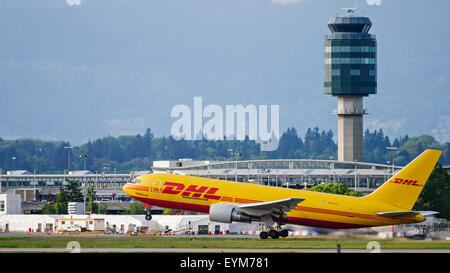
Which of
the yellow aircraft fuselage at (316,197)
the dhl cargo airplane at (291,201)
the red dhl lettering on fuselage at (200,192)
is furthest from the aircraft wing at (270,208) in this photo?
the red dhl lettering on fuselage at (200,192)

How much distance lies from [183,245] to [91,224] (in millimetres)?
41348

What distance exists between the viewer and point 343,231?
6694 cm

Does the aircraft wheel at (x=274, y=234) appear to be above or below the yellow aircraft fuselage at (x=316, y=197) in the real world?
below

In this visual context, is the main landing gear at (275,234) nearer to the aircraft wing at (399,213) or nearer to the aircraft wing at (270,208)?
the aircraft wing at (270,208)

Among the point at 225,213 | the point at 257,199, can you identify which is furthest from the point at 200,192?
the point at 257,199

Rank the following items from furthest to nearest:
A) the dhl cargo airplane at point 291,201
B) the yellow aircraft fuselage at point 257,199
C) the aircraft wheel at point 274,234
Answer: the aircraft wheel at point 274,234
the yellow aircraft fuselage at point 257,199
the dhl cargo airplane at point 291,201

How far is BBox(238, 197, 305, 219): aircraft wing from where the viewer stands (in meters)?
66.5

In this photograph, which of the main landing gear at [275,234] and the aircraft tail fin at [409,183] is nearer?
the aircraft tail fin at [409,183]

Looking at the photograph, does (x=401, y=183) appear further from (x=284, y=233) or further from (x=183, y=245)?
(x=183, y=245)

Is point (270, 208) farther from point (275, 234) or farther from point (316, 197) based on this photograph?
point (316, 197)

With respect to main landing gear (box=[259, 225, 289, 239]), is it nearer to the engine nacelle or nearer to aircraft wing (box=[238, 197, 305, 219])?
aircraft wing (box=[238, 197, 305, 219])

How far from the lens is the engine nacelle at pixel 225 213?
221ft

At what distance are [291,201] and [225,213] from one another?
17.1ft
